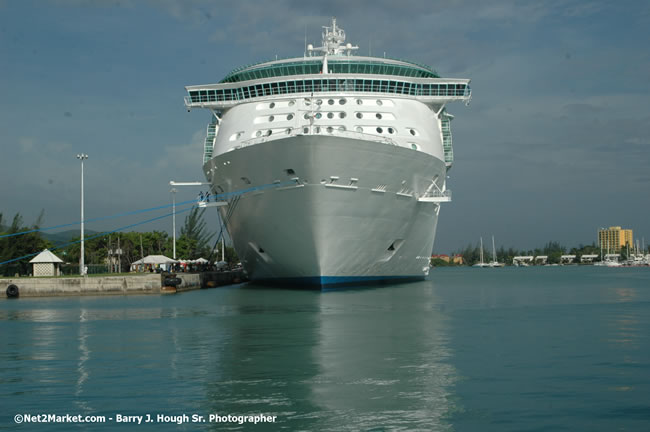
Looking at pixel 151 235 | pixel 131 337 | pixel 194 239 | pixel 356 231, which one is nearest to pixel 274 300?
pixel 356 231

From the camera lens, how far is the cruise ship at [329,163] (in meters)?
26.0

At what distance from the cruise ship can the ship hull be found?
51 mm

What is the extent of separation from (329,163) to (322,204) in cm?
161

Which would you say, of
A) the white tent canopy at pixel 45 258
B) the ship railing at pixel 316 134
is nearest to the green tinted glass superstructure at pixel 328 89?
the ship railing at pixel 316 134

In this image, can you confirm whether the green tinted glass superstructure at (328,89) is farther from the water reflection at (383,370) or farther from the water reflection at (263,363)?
the water reflection at (383,370)

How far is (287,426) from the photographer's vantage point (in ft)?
26.9

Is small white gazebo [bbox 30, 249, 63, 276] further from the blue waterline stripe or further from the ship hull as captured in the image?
the blue waterline stripe

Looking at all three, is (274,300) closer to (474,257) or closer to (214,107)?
(214,107)

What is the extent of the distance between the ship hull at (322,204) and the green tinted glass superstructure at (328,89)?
4.58 metres

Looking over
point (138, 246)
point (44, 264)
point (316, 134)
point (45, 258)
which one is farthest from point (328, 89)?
point (138, 246)

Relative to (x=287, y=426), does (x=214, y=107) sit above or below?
above

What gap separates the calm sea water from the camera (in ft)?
28.7

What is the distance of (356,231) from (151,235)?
5173 cm

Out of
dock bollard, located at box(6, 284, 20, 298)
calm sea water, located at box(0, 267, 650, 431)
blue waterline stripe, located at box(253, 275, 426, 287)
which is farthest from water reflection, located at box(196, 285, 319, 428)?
dock bollard, located at box(6, 284, 20, 298)
